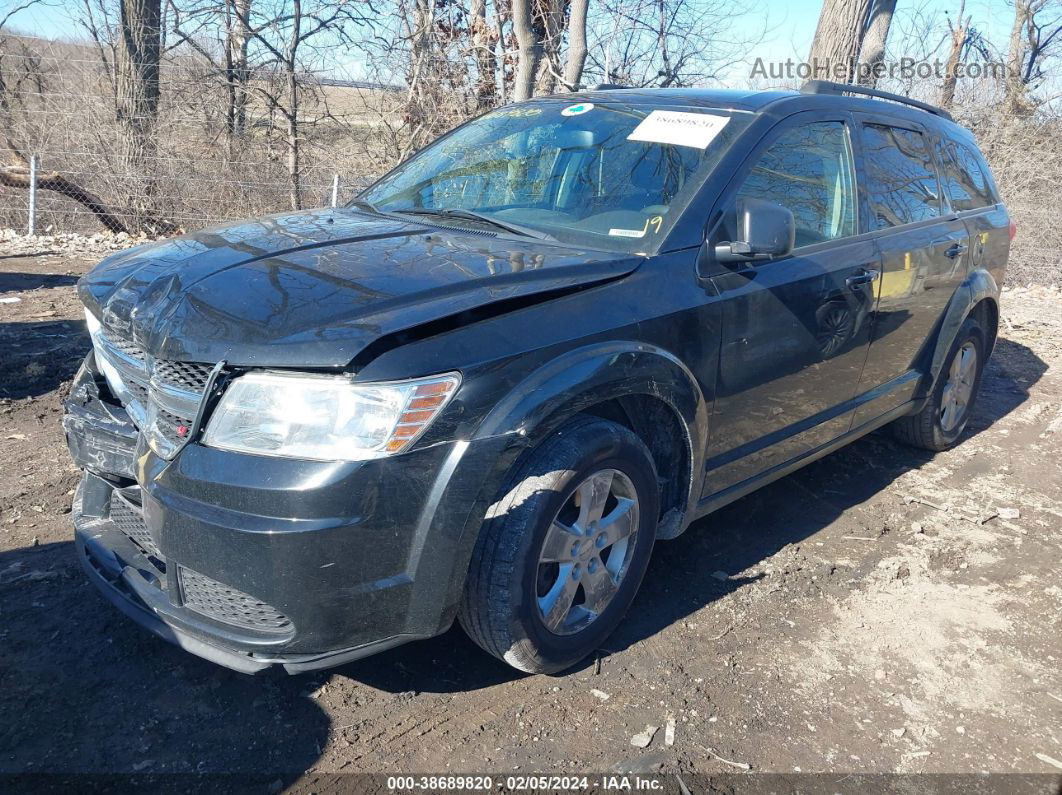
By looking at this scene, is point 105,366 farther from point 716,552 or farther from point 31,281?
point 31,281

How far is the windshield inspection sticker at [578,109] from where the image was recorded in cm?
394

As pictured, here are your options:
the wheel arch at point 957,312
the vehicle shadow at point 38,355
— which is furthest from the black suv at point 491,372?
the vehicle shadow at point 38,355

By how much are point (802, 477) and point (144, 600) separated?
11.9ft

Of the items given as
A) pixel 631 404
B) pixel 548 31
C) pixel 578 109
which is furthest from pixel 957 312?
pixel 548 31

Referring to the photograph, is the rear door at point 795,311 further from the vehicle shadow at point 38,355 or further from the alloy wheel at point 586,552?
the vehicle shadow at point 38,355

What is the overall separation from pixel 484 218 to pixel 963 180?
3311 millimetres

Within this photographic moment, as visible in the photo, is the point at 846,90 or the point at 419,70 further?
the point at 419,70

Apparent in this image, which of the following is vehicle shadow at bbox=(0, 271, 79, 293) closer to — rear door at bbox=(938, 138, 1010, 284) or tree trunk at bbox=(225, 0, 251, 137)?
tree trunk at bbox=(225, 0, 251, 137)

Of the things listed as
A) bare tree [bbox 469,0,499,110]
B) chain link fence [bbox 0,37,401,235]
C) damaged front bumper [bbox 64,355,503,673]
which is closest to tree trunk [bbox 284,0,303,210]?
chain link fence [bbox 0,37,401,235]

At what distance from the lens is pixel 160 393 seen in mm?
2568

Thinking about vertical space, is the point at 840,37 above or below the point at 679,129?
above

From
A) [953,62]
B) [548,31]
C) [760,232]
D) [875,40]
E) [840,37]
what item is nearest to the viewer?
[760,232]

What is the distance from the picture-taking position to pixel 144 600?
2641 millimetres

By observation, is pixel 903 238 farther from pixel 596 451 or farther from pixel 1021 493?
pixel 596 451
